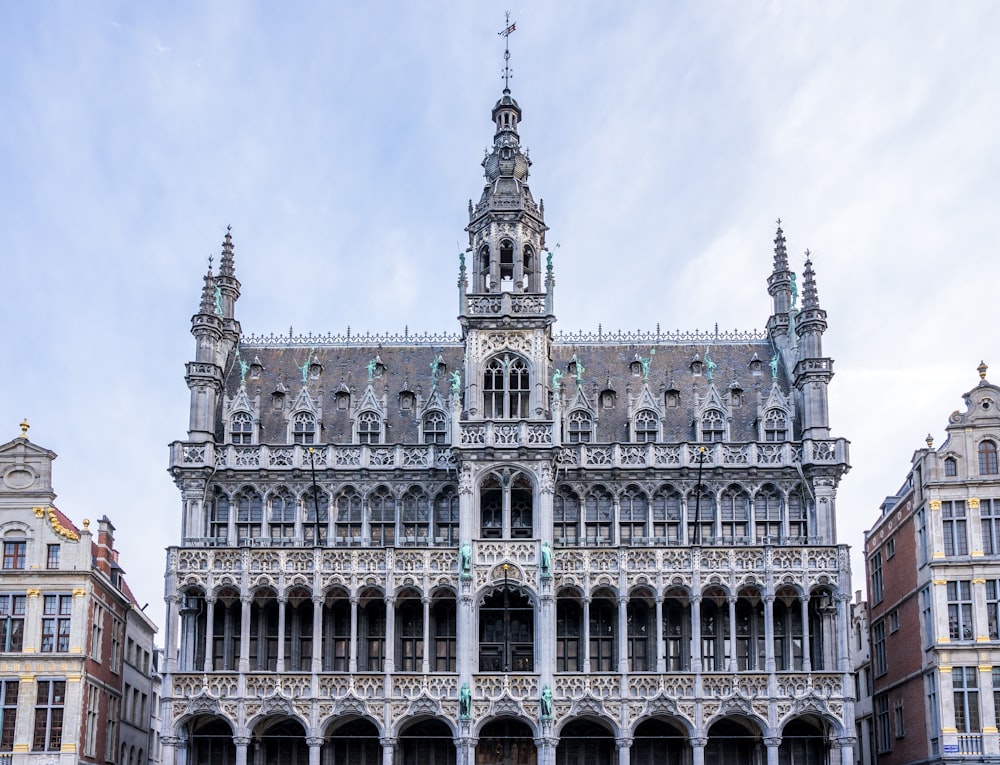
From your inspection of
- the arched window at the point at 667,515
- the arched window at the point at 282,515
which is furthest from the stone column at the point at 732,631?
the arched window at the point at 282,515

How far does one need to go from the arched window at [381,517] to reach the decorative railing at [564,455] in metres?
1.68

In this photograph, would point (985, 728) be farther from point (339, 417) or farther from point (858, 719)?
point (339, 417)

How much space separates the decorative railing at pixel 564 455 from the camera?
7469 centimetres

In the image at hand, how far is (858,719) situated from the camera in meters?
93.8

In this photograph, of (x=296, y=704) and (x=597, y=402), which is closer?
(x=296, y=704)

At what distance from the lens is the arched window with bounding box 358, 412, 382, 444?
77.0 metres

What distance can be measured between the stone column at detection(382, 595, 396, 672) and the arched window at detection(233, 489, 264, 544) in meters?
9.01

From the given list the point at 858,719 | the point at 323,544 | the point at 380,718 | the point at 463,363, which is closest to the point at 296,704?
the point at 380,718

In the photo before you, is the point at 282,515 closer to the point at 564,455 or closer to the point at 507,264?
the point at 564,455

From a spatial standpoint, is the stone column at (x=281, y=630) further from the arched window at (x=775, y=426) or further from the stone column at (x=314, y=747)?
the arched window at (x=775, y=426)

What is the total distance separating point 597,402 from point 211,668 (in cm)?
2552

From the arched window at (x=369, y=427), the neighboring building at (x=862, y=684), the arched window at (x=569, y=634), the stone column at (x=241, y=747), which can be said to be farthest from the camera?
the neighboring building at (x=862, y=684)

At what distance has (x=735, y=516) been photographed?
7512 cm

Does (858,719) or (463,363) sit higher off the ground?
(463,363)
